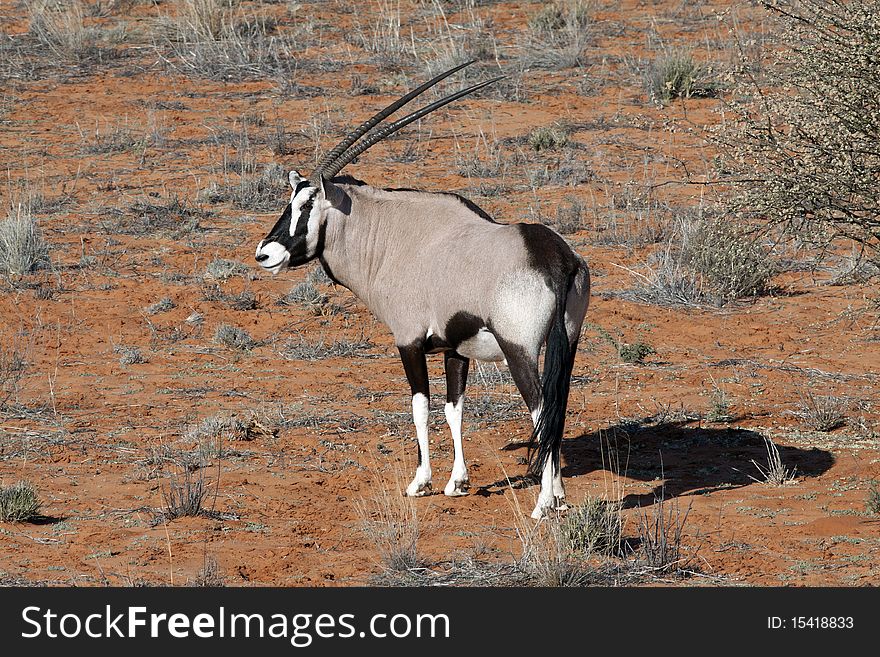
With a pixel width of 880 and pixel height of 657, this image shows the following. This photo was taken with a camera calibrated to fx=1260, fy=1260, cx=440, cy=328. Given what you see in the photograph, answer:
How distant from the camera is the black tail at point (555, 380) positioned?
6.69 metres

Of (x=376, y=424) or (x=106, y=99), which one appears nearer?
(x=376, y=424)

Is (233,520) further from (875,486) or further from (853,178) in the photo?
(853,178)

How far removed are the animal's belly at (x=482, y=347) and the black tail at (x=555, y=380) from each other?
371 mm

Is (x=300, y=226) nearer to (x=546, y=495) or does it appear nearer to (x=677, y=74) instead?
(x=546, y=495)

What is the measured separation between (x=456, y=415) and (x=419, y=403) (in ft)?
0.87

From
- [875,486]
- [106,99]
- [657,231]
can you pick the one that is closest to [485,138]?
[657,231]

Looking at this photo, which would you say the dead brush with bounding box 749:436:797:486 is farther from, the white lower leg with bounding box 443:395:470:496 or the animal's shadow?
the white lower leg with bounding box 443:395:470:496

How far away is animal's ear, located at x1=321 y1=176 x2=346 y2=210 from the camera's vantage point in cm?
788

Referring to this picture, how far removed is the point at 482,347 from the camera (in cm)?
704

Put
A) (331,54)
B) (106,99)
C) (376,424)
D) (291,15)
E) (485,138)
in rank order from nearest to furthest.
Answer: (376,424)
(485,138)
(106,99)
(331,54)
(291,15)

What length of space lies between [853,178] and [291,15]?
1570 cm

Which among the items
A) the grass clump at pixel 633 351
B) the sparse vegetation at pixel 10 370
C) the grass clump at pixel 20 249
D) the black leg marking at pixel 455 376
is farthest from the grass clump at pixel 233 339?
the black leg marking at pixel 455 376

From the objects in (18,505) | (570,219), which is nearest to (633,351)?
(570,219)

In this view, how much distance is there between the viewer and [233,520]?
7.12 m
